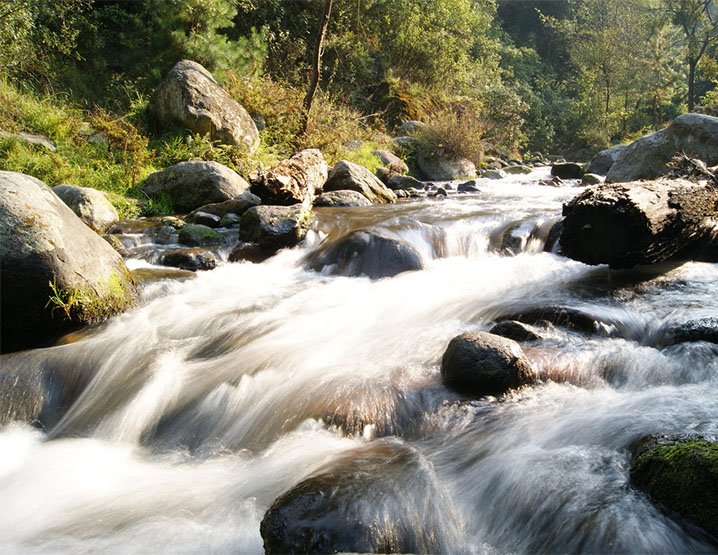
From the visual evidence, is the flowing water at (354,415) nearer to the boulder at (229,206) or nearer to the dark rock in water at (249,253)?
the dark rock in water at (249,253)

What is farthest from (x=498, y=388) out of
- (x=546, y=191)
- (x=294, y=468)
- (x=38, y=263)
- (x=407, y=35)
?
(x=407, y=35)

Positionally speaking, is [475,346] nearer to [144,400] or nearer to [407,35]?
[144,400]

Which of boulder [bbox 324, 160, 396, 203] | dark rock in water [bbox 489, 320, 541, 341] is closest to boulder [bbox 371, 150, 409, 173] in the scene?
boulder [bbox 324, 160, 396, 203]

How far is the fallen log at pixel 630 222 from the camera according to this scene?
161 inches

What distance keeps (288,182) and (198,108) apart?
322 centimetres

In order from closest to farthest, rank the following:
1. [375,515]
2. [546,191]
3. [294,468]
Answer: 1. [375,515]
2. [294,468]
3. [546,191]

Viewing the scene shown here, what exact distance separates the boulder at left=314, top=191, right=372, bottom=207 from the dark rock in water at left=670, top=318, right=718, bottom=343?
6.54 meters

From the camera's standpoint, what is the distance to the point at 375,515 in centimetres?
196

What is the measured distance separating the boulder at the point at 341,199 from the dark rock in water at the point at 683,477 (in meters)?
7.60

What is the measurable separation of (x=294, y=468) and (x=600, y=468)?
1506mm

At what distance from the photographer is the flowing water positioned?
6.99 feet

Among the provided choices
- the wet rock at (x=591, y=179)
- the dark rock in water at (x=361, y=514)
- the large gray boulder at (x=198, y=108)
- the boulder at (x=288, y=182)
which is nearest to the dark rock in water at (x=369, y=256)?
the boulder at (x=288, y=182)

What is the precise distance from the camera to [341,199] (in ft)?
30.7

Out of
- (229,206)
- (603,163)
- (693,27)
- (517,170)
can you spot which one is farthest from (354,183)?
(693,27)
